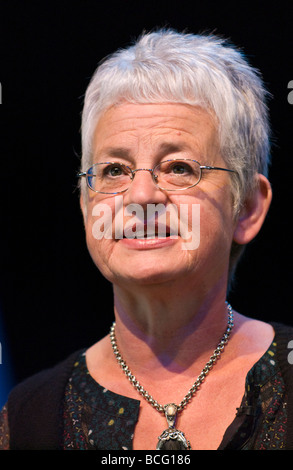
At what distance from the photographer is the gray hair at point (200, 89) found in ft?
5.41

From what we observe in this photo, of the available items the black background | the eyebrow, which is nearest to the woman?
the eyebrow

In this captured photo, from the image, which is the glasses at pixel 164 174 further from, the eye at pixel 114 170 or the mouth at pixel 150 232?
the mouth at pixel 150 232

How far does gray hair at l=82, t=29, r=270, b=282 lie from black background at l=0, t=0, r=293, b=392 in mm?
288

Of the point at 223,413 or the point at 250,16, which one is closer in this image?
the point at 223,413

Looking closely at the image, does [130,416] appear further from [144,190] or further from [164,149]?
[164,149]

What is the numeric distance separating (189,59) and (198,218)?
474mm

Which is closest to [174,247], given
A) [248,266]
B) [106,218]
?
[106,218]

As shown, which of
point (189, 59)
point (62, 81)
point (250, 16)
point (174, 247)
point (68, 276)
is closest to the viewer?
point (174, 247)

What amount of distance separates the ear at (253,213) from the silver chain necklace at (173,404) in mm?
237

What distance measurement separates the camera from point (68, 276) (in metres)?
2.43

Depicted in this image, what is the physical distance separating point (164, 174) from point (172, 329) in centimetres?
45

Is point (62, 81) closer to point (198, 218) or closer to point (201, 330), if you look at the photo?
point (198, 218)

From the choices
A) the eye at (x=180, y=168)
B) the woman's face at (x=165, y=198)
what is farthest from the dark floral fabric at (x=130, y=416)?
the eye at (x=180, y=168)

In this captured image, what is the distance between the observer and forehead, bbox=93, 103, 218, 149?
1613 mm
